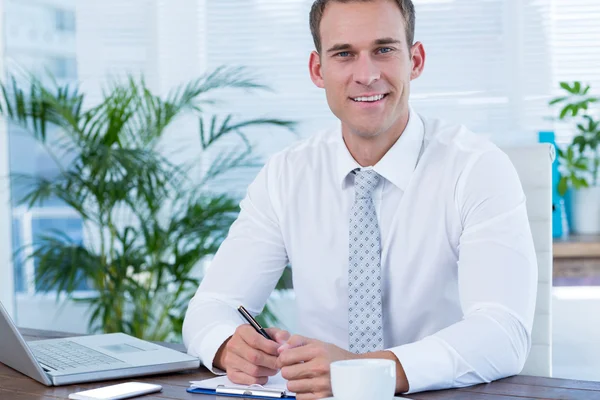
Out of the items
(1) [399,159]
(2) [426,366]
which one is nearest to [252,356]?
(2) [426,366]

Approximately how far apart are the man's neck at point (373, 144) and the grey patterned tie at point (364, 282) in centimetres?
14

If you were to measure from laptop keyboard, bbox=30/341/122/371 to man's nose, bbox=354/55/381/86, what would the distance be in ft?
2.48

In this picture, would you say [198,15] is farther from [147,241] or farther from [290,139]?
[147,241]

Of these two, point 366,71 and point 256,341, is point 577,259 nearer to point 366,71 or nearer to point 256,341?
point 366,71

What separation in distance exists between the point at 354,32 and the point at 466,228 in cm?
47

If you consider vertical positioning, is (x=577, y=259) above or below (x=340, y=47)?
below

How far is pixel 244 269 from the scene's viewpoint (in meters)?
1.88

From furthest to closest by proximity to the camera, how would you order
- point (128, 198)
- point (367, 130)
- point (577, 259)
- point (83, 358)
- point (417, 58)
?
point (128, 198) → point (577, 259) → point (417, 58) → point (367, 130) → point (83, 358)

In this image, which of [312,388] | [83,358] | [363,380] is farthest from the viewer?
[83,358]

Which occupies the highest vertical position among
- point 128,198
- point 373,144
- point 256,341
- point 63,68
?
point 63,68

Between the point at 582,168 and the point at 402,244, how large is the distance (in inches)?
74.7

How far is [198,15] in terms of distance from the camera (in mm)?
3910

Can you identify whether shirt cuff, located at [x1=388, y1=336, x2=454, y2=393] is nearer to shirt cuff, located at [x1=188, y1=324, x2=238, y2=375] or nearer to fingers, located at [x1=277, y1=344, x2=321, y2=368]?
fingers, located at [x1=277, y1=344, x2=321, y2=368]

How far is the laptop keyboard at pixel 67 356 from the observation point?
1.51 metres
